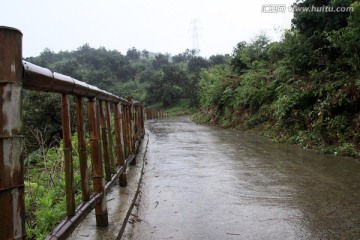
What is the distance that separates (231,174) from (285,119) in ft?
17.2

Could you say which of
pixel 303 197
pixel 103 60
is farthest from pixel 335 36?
pixel 103 60

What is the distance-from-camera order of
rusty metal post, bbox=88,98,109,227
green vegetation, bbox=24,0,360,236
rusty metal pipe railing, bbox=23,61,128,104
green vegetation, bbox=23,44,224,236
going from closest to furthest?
rusty metal pipe railing, bbox=23,61,128,104 < rusty metal post, bbox=88,98,109,227 < green vegetation, bbox=23,44,224,236 < green vegetation, bbox=24,0,360,236

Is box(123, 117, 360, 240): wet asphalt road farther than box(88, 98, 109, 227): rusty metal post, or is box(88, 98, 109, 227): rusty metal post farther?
box(123, 117, 360, 240): wet asphalt road

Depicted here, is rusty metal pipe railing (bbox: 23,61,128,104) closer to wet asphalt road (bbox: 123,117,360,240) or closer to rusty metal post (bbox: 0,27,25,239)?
rusty metal post (bbox: 0,27,25,239)

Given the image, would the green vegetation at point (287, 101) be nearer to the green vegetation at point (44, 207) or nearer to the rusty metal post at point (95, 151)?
the green vegetation at point (44, 207)

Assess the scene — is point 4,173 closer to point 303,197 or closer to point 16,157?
point 16,157

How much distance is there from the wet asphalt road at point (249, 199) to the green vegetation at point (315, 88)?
4.55ft

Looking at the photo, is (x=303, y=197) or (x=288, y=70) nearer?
(x=303, y=197)

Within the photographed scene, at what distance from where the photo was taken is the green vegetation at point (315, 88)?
722cm

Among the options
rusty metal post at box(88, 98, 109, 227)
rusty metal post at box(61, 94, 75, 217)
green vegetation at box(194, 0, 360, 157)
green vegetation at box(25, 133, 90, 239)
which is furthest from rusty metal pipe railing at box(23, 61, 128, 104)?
green vegetation at box(194, 0, 360, 157)

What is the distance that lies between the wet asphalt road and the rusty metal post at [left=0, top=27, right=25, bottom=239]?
5.30ft

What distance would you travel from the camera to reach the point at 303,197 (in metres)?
3.66

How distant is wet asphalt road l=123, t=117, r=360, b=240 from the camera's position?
2768 millimetres

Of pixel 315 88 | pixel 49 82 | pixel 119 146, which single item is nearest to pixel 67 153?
pixel 49 82
